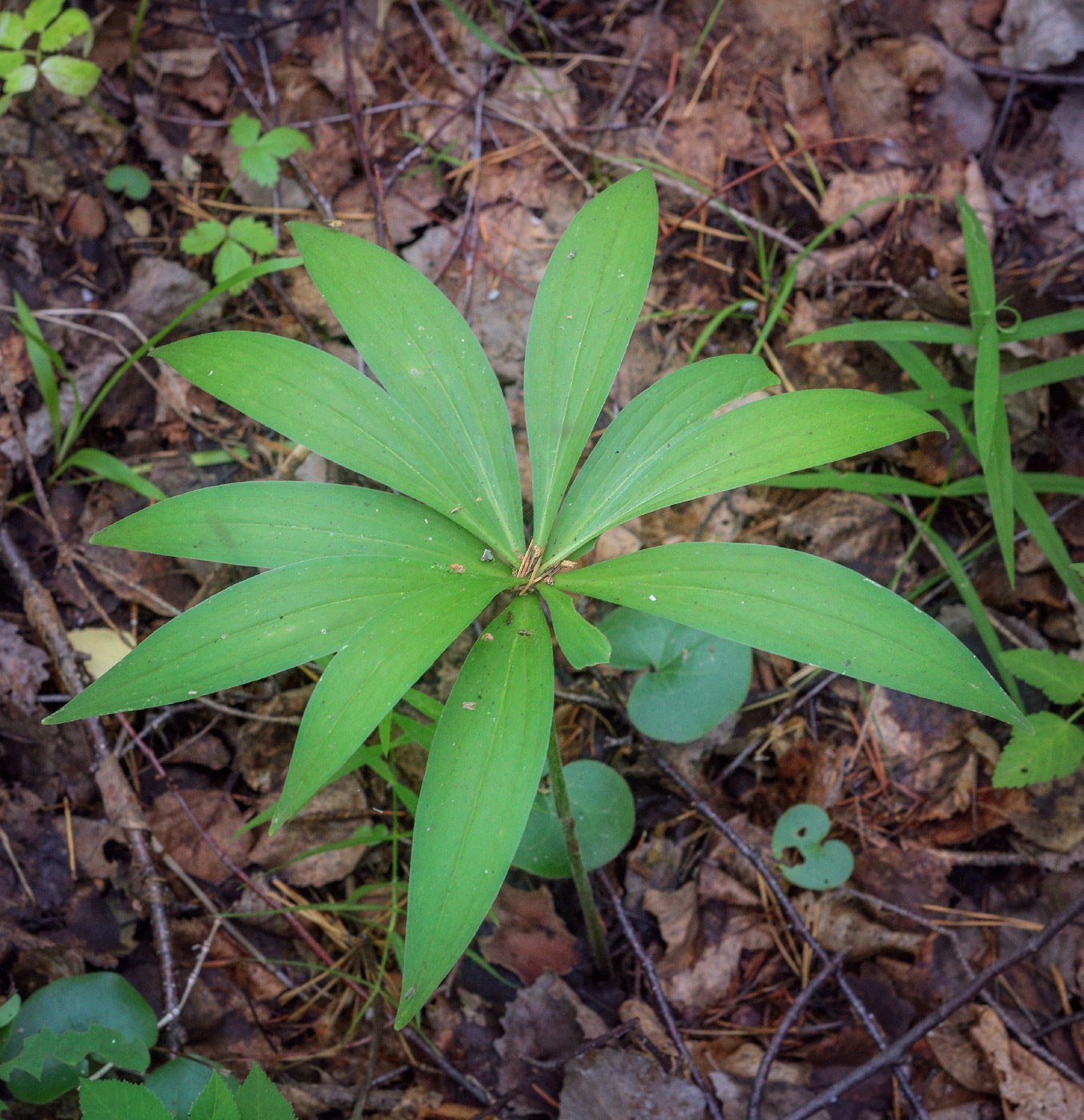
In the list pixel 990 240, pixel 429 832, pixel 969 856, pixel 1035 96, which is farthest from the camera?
pixel 1035 96

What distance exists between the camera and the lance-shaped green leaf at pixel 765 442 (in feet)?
3.82

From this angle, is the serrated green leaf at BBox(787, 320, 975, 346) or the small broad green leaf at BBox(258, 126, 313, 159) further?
the small broad green leaf at BBox(258, 126, 313, 159)

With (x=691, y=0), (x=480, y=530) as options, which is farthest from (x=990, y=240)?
(x=480, y=530)

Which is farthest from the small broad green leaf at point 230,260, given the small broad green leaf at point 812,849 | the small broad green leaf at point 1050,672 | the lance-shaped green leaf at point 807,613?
the small broad green leaf at point 1050,672

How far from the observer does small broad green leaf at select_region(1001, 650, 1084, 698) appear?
5.25 ft

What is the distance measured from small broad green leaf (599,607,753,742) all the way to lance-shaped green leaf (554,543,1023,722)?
532mm

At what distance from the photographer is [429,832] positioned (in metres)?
1.00

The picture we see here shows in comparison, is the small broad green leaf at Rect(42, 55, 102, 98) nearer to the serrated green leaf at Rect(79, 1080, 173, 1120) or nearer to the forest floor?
the forest floor

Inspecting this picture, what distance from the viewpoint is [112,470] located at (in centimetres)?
192

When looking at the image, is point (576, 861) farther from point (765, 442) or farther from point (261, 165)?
point (261, 165)

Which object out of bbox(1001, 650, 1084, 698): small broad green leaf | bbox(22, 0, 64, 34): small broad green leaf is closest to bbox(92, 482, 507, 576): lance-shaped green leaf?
bbox(1001, 650, 1084, 698): small broad green leaf

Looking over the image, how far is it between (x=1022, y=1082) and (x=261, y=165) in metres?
2.78

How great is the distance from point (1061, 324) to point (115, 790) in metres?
2.24

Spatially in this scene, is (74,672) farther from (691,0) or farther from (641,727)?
(691,0)
